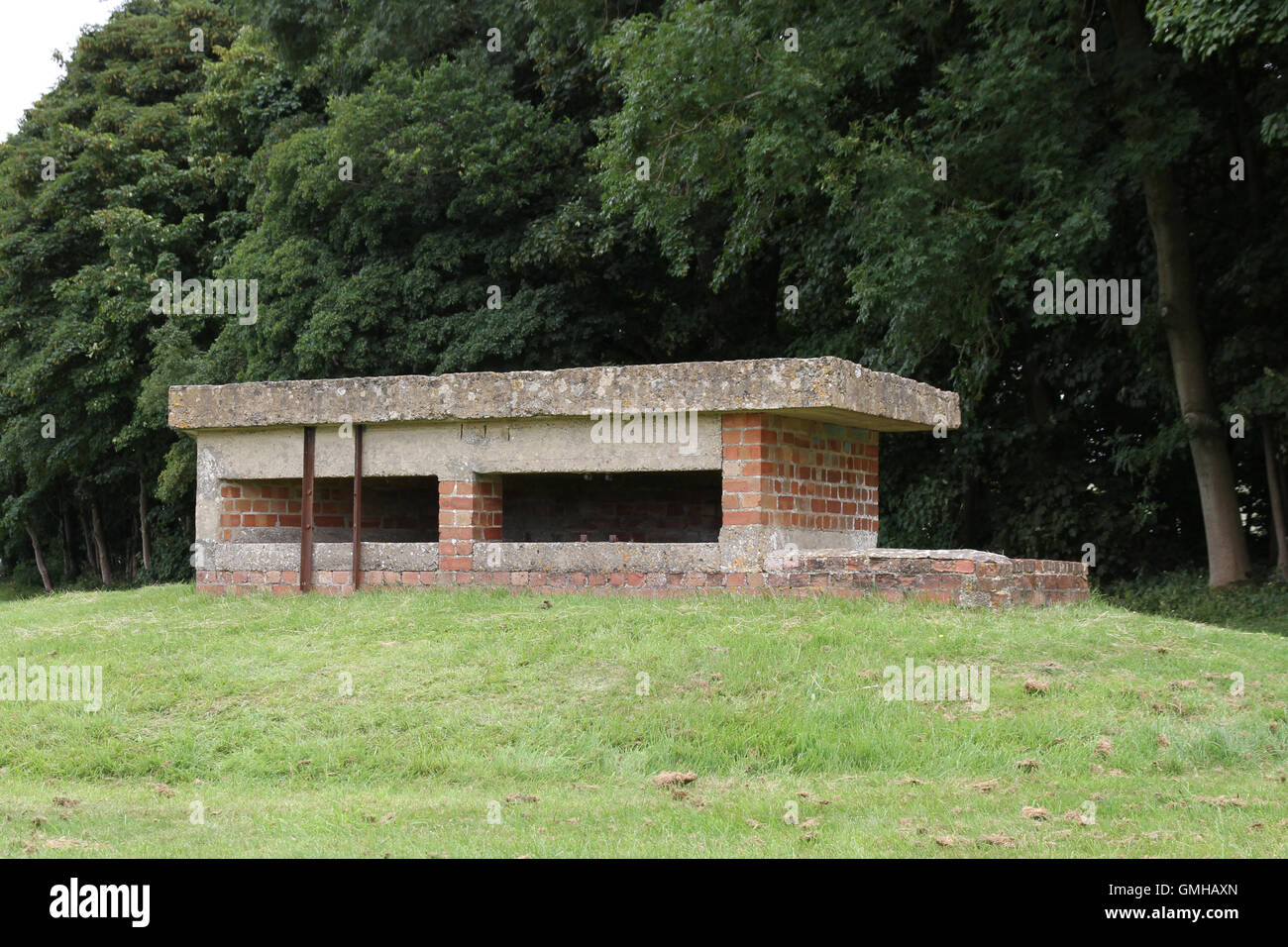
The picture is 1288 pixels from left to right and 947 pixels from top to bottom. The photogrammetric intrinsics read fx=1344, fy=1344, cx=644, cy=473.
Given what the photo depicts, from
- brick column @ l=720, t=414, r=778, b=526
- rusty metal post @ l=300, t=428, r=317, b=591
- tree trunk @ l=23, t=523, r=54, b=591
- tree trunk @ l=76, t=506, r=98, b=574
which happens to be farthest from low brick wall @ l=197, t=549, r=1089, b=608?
tree trunk @ l=23, t=523, r=54, b=591

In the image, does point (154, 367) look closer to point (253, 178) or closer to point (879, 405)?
point (253, 178)

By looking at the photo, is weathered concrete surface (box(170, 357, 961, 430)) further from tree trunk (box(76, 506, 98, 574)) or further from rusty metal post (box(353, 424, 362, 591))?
tree trunk (box(76, 506, 98, 574))

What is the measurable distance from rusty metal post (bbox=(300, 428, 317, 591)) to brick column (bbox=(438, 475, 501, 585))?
1.21 meters

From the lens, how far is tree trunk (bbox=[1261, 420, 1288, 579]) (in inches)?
643

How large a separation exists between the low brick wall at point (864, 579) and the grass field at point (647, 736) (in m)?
0.30

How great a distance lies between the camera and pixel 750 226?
17969 millimetres

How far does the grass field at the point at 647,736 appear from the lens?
5957 mm

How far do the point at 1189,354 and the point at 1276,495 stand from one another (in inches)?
84.9

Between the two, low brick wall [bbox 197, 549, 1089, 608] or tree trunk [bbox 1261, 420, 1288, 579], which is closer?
low brick wall [bbox 197, 549, 1089, 608]

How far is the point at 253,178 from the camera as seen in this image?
80.4 ft

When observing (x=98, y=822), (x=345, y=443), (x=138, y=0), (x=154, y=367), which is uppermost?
(x=138, y=0)

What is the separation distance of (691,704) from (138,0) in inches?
1148

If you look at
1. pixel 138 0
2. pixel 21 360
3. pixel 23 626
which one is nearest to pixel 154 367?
pixel 21 360

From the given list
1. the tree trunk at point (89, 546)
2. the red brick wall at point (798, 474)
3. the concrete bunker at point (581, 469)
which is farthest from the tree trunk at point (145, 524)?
the red brick wall at point (798, 474)
